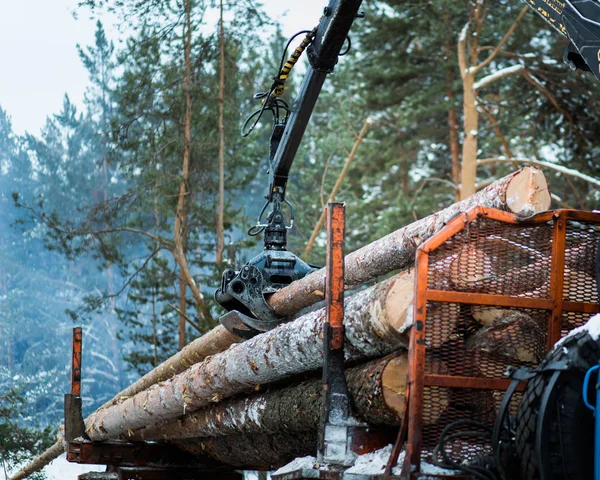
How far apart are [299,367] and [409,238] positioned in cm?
92

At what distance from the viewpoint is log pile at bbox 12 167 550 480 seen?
386 centimetres

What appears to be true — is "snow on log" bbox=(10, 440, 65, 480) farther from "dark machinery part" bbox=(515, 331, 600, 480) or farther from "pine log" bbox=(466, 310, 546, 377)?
"dark machinery part" bbox=(515, 331, 600, 480)

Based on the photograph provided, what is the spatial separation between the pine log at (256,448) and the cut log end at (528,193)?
1.79 meters

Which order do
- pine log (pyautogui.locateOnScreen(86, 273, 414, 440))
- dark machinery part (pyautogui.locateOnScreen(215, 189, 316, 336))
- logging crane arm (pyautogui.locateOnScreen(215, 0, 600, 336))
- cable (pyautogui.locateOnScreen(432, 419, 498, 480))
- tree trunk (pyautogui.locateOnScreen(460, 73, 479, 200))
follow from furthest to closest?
1. tree trunk (pyautogui.locateOnScreen(460, 73, 479, 200))
2. dark machinery part (pyautogui.locateOnScreen(215, 189, 316, 336))
3. logging crane arm (pyautogui.locateOnScreen(215, 0, 600, 336))
4. pine log (pyautogui.locateOnScreen(86, 273, 414, 440))
5. cable (pyautogui.locateOnScreen(432, 419, 498, 480))

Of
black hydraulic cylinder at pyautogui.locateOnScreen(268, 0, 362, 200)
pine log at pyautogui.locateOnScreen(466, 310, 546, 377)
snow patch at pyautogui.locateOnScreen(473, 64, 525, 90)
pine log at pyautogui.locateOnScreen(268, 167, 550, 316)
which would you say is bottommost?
pine log at pyautogui.locateOnScreen(466, 310, 546, 377)

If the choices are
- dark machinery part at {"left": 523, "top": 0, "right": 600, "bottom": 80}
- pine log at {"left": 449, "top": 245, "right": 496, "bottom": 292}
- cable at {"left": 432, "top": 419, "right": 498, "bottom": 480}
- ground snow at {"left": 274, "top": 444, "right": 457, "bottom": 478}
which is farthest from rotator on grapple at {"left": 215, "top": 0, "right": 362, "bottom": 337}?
cable at {"left": 432, "top": 419, "right": 498, "bottom": 480}

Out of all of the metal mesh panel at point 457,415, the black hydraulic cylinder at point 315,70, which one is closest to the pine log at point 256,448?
the metal mesh panel at point 457,415

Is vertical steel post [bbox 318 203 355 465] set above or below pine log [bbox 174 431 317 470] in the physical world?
above

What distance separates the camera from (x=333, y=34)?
21.9ft

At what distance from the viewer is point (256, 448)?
6.30 m

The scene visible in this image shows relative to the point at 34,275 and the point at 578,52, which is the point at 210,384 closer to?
the point at 578,52

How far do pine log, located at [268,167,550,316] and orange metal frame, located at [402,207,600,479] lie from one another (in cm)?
16

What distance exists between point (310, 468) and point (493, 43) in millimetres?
19291

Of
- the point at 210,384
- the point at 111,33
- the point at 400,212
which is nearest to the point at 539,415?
the point at 210,384
